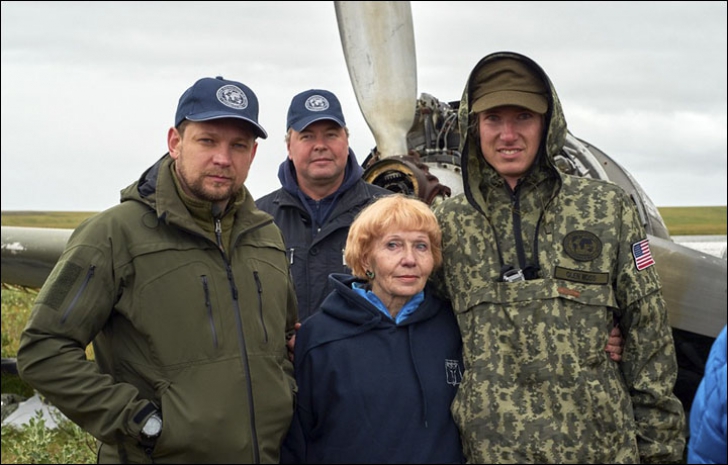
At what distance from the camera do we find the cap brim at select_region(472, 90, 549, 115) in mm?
2939

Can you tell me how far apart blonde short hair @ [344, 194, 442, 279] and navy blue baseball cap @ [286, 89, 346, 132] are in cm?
111

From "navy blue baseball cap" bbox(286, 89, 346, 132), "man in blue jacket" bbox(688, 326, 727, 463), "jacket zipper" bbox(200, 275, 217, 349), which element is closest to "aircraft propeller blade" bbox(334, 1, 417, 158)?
"navy blue baseball cap" bbox(286, 89, 346, 132)

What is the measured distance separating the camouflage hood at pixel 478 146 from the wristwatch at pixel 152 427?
1313 millimetres

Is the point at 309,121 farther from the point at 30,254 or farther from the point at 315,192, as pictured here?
the point at 30,254

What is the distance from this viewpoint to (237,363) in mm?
2689

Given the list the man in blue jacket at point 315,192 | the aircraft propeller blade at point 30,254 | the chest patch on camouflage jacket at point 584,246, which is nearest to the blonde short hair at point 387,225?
the chest patch on camouflage jacket at point 584,246

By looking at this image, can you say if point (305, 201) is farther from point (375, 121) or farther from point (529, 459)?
point (375, 121)

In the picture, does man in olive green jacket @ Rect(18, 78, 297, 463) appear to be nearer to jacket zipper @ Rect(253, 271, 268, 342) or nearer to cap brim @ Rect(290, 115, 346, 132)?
jacket zipper @ Rect(253, 271, 268, 342)

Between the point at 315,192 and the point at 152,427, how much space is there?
1.75 meters

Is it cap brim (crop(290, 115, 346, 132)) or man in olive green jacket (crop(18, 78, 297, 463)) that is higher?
cap brim (crop(290, 115, 346, 132))

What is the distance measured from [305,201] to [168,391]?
5.23 ft

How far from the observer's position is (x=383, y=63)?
6738 mm

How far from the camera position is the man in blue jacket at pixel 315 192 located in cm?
386

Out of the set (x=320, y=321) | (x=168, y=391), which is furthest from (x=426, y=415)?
(x=168, y=391)
